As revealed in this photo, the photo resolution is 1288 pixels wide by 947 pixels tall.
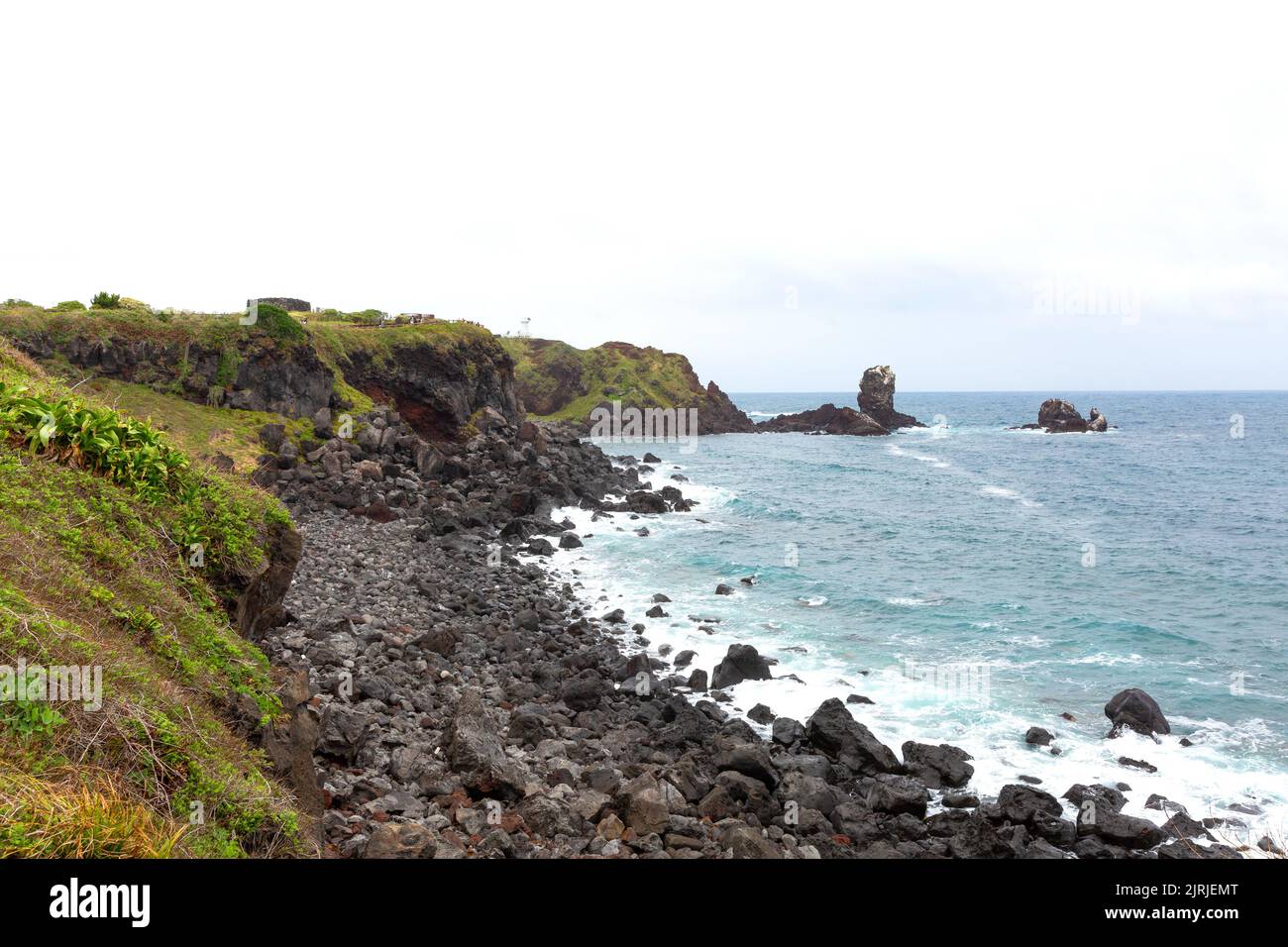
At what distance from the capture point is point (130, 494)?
10.5 metres

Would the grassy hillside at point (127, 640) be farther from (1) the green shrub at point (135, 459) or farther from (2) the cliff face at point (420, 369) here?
(2) the cliff face at point (420, 369)

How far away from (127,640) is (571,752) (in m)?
8.67

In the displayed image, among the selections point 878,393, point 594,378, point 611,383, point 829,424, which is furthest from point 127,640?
point 878,393

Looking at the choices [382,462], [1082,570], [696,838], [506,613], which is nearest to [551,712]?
[696,838]

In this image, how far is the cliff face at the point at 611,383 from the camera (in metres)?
114

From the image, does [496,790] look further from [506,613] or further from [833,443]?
[833,443]

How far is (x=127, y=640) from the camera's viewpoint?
7.60 metres

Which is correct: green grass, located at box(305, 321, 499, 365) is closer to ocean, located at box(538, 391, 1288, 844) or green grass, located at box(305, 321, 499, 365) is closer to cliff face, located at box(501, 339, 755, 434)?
ocean, located at box(538, 391, 1288, 844)

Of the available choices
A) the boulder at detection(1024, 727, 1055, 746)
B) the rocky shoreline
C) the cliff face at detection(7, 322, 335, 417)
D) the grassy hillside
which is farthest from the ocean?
the cliff face at detection(7, 322, 335, 417)

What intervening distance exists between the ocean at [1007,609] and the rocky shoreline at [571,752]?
52.5 inches

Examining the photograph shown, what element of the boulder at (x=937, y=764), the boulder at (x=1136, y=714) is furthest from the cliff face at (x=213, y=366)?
the boulder at (x=1136, y=714)

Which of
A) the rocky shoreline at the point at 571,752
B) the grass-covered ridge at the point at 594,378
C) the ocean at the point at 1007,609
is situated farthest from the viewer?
the grass-covered ridge at the point at 594,378

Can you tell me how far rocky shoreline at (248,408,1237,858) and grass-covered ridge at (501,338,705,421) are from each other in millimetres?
86172

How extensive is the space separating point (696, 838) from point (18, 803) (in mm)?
8865
